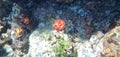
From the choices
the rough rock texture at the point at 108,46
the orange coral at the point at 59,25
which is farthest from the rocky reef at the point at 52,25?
the rough rock texture at the point at 108,46

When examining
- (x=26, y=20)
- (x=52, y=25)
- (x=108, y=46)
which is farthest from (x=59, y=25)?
(x=108, y=46)

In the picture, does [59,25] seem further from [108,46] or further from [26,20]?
[108,46]

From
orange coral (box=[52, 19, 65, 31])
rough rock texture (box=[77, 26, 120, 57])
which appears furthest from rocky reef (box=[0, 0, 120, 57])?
rough rock texture (box=[77, 26, 120, 57])

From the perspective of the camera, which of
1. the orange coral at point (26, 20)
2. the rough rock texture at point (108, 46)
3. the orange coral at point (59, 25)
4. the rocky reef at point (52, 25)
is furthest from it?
the orange coral at point (26, 20)

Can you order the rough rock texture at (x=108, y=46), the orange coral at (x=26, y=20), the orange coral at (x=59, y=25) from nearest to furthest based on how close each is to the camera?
the rough rock texture at (x=108, y=46) → the orange coral at (x=59, y=25) → the orange coral at (x=26, y=20)

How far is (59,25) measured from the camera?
17.5ft

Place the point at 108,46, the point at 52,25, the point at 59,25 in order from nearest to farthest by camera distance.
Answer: the point at 108,46 → the point at 59,25 → the point at 52,25

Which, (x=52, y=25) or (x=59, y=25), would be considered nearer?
(x=59, y=25)

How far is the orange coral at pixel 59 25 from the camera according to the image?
5.31 metres

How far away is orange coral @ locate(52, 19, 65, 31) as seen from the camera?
531cm

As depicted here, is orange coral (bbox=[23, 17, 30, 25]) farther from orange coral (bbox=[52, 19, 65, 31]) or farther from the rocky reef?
orange coral (bbox=[52, 19, 65, 31])

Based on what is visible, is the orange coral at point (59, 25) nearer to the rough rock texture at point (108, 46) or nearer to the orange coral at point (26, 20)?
the orange coral at point (26, 20)

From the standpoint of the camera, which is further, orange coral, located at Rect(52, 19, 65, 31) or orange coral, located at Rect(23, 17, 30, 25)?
orange coral, located at Rect(23, 17, 30, 25)

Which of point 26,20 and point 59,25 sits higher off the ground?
point 26,20
